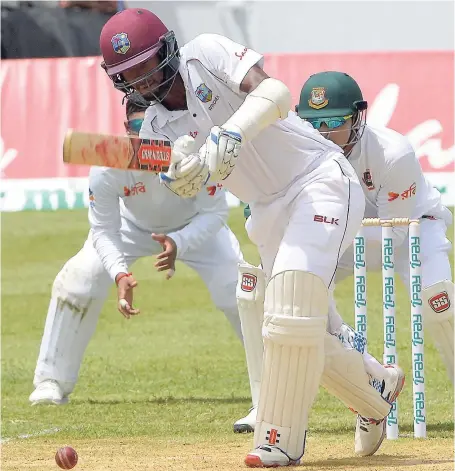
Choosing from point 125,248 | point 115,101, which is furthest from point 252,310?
point 115,101

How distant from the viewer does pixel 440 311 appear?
6602 millimetres

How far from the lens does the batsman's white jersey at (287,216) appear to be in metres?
5.09

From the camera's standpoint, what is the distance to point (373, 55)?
50.1ft

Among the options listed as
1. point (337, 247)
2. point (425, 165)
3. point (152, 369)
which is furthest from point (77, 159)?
point (425, 165)

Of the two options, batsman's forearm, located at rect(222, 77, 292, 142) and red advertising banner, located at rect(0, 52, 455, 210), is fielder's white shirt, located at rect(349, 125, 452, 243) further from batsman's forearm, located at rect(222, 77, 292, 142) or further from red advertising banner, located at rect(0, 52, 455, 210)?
red advertising banner, located at rect(0, 52, 455, 210)

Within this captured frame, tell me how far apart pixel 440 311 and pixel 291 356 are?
5.45 feet

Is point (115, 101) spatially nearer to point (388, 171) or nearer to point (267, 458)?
point (388, 171)

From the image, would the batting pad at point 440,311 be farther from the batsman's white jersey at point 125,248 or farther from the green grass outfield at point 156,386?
the batsman's white jersey at point 125,248

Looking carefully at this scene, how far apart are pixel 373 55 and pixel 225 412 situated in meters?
8.39

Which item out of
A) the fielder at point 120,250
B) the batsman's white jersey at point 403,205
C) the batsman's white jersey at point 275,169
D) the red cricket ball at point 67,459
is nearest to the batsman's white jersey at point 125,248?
the fielder at point 120,250

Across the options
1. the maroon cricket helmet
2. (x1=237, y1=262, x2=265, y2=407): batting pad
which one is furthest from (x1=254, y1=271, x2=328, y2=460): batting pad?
(x1=237, y1=262, x2=265, y2=407): batting pad

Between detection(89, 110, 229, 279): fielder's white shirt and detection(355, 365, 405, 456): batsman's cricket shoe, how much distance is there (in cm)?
198

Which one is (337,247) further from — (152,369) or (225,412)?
(152,369)

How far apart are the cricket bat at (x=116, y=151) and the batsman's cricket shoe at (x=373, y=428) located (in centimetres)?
145
